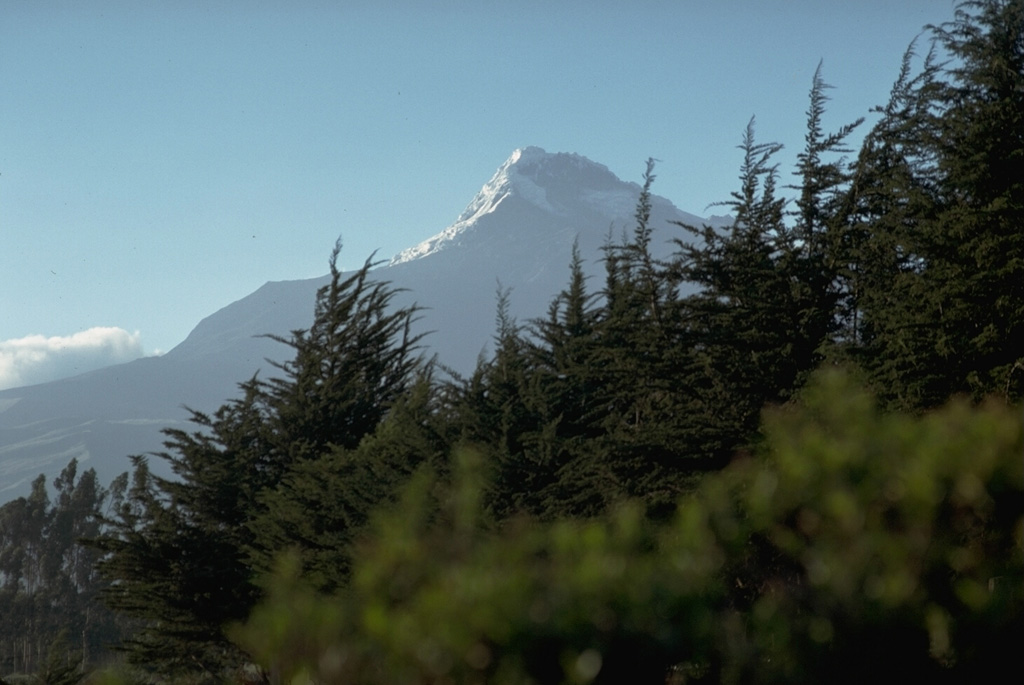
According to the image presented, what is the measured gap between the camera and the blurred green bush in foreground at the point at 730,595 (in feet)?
8.31

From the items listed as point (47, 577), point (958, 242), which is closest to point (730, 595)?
point (958, 242)

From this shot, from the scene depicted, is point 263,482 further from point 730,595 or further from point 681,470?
point 730,595

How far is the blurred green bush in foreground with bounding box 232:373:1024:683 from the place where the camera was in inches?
99.7

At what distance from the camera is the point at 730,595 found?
3225 mm

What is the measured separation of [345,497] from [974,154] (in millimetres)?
12387

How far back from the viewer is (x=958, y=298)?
12.8 m

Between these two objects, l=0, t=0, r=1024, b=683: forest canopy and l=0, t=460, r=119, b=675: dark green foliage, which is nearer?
l=0, t=0, r=1024, b=683: forest canopy

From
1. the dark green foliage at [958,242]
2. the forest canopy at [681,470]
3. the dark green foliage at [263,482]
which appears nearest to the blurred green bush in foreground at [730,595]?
the forest canopy at [681,470]

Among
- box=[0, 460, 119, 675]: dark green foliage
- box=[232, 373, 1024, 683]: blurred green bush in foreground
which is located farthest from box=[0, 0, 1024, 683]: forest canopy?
box=[0, 460, 119, 675]: dark green foliage

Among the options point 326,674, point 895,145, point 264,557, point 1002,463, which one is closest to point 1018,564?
point 1002,463

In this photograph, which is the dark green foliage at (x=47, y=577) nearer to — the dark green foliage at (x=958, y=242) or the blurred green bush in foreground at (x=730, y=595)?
the dark green foliage at (x=958, y=242)

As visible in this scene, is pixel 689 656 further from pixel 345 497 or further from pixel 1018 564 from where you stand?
pixel 345 497

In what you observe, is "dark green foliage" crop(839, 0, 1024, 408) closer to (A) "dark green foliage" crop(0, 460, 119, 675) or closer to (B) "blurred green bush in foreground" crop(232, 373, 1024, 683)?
(B) "blurred green bush in foreground" crop(232, 373, 1024, 683)

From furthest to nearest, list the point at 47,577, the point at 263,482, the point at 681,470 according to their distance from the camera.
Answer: the point at 47,577, the point at 263,482, the point at 681,470
